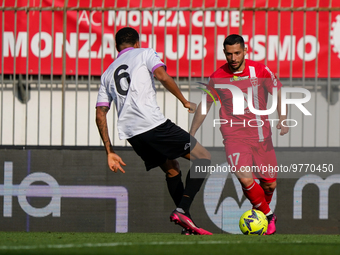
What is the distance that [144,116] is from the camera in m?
5.09

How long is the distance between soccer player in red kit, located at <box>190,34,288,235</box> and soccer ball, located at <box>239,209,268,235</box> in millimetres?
213

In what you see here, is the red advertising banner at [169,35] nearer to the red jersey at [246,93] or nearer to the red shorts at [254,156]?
the red jersey at [246,93]

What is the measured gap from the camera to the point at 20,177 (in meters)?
6.83

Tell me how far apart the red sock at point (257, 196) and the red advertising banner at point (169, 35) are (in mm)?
1945

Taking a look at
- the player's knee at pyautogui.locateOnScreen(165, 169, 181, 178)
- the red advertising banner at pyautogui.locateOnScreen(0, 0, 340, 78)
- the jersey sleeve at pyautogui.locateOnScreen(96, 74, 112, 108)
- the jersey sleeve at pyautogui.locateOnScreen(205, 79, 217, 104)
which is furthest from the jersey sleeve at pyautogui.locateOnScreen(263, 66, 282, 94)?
the jersey sleeve at pyautogui.locateOnScreen(96, 74, 112, 108)

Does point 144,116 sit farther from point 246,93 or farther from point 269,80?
point 269,80

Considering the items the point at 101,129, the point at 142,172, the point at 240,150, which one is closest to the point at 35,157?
the point at 142,172

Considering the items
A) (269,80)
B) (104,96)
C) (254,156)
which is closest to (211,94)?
(269,80)

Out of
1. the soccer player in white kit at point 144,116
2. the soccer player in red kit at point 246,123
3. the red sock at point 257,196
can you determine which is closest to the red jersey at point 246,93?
the soccer player in red kit at point 246,123

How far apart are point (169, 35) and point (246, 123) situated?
2.17 m

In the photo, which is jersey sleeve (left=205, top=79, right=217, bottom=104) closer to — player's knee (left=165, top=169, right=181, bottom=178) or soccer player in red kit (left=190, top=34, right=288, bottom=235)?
soccer player in red kit (left=190, top=34, right=288, bottom=235)

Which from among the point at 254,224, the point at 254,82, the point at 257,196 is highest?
the point at 254,82

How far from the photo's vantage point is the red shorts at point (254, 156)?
557cm

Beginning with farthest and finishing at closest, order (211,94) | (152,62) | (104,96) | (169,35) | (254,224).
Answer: (169,35)
(211,94)
(254,224)
(104,96)
(152,62)
